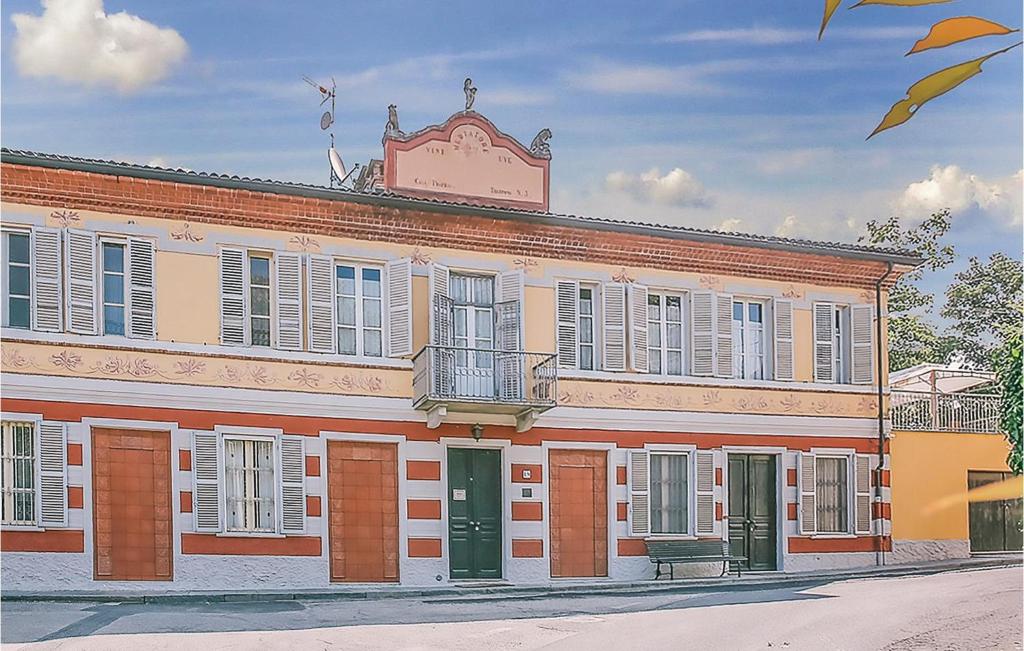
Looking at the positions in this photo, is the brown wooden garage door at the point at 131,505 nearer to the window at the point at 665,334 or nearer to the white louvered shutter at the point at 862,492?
the window at the point at 665,334

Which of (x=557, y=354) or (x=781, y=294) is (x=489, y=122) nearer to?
(x=557, y=354)

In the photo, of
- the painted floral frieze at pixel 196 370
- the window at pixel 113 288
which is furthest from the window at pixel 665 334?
the window at pixel 113 288

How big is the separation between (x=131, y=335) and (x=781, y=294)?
1131 cm

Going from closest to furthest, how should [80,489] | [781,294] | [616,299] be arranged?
[80,489]
[616,299]
[781,294]

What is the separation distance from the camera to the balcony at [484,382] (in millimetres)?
20172

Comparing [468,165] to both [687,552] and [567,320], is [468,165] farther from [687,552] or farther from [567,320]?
[687,552]

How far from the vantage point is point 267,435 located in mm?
19625

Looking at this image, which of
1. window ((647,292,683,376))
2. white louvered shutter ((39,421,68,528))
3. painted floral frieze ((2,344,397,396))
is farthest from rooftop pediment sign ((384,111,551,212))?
white louvered shutter ((39,421,68,528))

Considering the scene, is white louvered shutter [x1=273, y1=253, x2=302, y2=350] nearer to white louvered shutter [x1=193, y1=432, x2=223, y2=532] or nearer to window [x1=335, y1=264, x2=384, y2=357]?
window [x1=335, y1=264, x2=384, y2=357]

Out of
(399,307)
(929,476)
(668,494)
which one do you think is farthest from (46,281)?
(929,476)

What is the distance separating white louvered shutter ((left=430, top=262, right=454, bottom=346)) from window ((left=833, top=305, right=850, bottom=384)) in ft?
25.1

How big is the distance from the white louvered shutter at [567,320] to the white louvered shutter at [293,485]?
4.55 meters

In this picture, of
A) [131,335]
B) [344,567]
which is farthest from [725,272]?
[131,335]

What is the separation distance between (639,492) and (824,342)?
15.4ft
